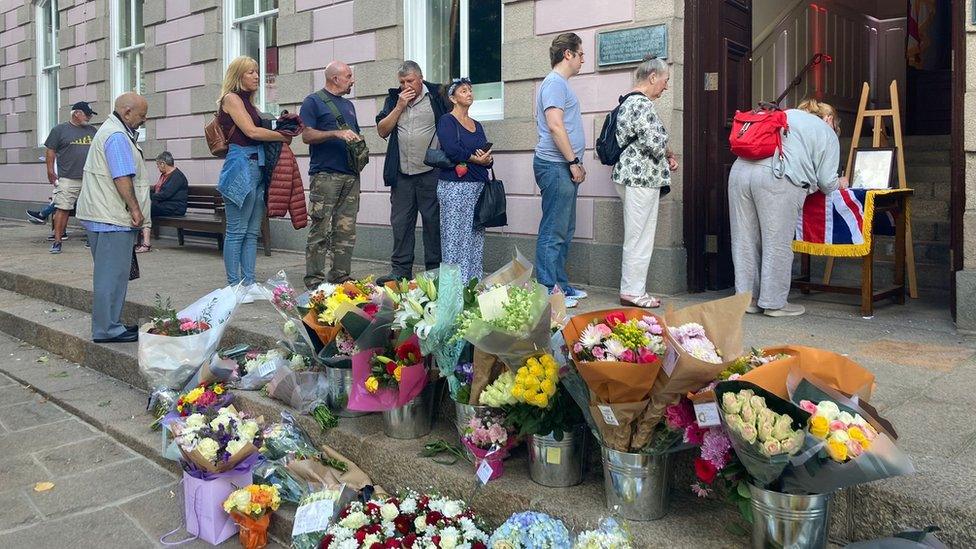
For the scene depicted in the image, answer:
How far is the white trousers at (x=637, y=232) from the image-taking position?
19.5ft

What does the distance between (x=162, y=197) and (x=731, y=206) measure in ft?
26.4

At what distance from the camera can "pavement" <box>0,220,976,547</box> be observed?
2.58m

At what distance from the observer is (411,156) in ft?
21.6

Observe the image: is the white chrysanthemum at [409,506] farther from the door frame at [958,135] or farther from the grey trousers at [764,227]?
the door frame at [958,135]

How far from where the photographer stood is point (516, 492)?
3182mm

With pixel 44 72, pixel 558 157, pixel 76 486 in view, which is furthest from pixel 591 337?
pixel 44 72

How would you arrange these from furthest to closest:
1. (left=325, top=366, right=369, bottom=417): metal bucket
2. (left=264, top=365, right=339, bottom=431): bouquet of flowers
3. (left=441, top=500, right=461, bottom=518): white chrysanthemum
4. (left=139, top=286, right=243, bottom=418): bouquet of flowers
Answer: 1. (left=139, top=286, right=243, bottom=418): bouquet of flowers
2. (left=264, top=365, right=339, bottom=431): bouquet of flowers
3. (left=325, top=366, right=369, bottom=417): metal bucket
4. (left=441, top=500, right=461, bottom=518): white chrysanthemum

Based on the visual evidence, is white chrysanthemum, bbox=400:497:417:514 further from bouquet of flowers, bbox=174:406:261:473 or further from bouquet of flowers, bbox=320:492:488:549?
bouquet of flowers, bbox=174:406:261:473

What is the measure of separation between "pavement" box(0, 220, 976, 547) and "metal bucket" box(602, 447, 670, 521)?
0.11 metres

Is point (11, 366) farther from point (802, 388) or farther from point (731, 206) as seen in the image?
point (802, 388)

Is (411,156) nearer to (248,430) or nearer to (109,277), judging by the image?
(109,277)

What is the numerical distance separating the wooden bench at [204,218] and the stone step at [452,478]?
4.51 meters

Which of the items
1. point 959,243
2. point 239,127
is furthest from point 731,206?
point 239,127

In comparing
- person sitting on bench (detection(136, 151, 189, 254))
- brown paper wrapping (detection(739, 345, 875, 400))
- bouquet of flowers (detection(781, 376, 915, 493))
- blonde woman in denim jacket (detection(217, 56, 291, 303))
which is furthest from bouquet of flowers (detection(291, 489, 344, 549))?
person sitting on bench (detection(136, 151, 189, 254))
